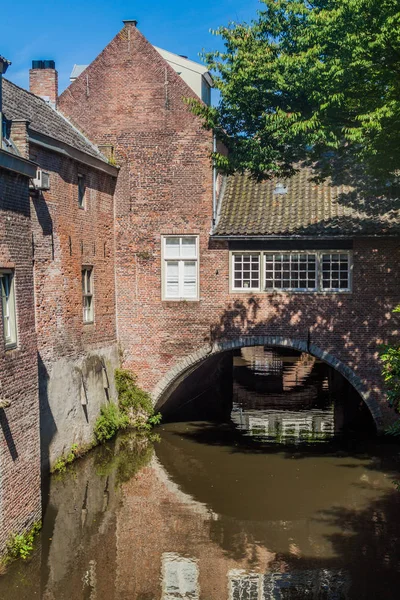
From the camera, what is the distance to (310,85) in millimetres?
14922

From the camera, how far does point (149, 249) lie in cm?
2223

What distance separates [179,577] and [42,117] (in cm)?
1327

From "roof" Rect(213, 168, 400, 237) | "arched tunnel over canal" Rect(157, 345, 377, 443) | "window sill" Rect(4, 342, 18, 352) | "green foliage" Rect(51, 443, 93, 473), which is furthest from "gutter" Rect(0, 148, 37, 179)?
"arched tunnel over canal" Rect(157, 345, 377, 443)

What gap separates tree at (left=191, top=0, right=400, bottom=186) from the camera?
13625mm

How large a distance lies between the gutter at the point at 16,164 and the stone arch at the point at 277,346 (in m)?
9.86

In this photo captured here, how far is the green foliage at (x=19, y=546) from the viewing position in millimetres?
12227

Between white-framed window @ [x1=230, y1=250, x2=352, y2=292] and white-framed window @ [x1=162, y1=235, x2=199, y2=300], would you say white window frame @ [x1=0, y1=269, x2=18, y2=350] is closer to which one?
white-framed window @ [x1=162, y1=235, x2=199, y2=300]

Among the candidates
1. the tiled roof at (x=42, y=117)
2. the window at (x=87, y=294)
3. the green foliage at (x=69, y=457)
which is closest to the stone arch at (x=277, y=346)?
the window at (x=87, y=294)

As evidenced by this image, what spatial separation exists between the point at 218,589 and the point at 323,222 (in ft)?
40.0

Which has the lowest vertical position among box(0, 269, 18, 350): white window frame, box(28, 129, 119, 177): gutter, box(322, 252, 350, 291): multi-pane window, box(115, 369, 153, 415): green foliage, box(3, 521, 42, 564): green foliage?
box(3, 521, 42, 564): green foliage

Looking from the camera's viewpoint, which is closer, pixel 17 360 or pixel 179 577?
pixel 179 577

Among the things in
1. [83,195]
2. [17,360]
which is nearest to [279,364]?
[83,195]

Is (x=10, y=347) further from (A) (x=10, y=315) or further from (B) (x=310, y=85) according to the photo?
(B) (x=310, y=85)

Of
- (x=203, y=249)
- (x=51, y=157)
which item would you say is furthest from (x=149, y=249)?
(x=51, y=157)
